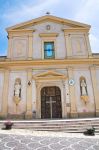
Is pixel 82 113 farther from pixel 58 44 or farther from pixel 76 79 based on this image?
pixel 58 44

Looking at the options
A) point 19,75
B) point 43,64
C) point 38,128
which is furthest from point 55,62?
point 38,128

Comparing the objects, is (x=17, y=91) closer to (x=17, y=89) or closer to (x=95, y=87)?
(x=17, y=89)

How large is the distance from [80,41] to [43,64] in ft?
14.5

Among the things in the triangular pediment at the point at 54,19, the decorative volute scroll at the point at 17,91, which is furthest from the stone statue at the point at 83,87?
the triangular pediment at the point at 54,19

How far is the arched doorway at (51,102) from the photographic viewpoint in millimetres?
15281

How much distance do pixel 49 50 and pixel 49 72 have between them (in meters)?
2.56

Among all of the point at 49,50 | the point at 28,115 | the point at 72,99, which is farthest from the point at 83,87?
the point at 28,115

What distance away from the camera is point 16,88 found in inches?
605

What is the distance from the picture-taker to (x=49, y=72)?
52.1 feet

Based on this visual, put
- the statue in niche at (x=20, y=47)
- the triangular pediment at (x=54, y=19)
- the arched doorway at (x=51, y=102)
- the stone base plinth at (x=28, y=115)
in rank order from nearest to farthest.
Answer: the stone base plinth at (x=28, y=115) → the arched doorway at (x=51, y=102) → the statue in niche at (x=20, y=47) → the triangular pediment at (x=54, y=19)

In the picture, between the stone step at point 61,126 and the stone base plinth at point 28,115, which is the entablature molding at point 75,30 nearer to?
the stone base plinth at point 28,115

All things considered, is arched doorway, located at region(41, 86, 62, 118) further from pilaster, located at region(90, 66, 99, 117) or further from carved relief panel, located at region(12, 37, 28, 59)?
carved relief panel, located at region(12, 37, 28, 59)

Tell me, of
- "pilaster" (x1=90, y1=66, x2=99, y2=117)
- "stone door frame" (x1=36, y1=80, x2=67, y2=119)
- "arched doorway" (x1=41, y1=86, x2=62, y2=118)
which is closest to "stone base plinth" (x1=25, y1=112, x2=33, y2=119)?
"stone door frame" (x1=36, y1=80, x2=67, y2=119)

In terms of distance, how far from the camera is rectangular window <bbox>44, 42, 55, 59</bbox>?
55.7 feet
